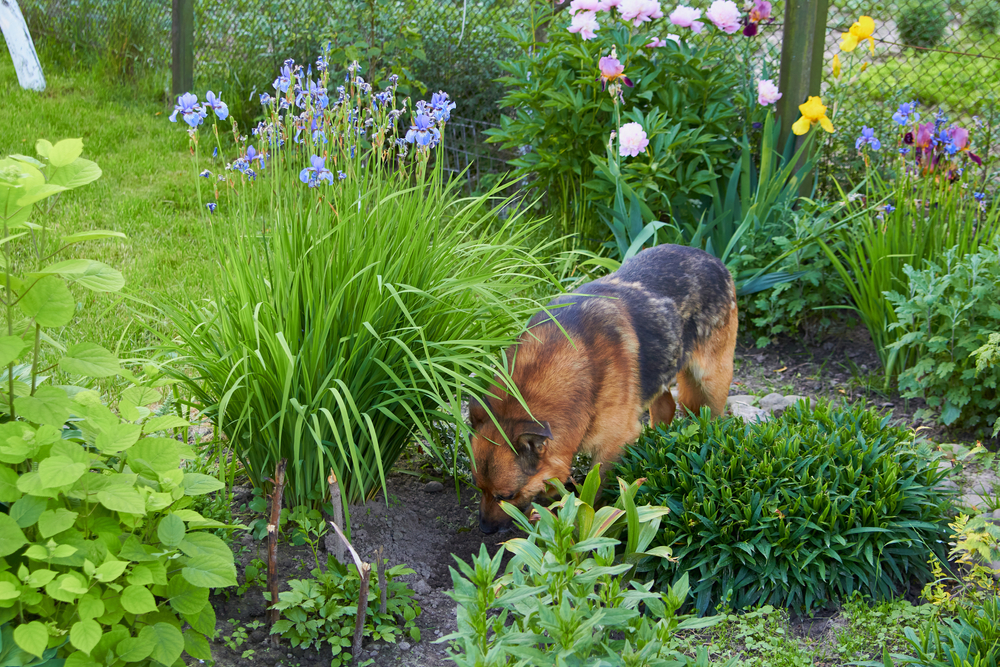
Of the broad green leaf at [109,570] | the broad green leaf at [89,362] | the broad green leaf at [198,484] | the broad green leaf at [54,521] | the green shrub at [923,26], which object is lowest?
the broad green leaf at [109,570]

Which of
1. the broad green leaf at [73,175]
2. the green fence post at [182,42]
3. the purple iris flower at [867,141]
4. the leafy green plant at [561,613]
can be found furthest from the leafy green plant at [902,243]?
the green fence post at [182,42]

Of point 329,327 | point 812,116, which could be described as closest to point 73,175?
point 329,327

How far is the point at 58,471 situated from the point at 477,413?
60.0 inches

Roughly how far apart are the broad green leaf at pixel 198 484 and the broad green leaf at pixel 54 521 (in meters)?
0.32

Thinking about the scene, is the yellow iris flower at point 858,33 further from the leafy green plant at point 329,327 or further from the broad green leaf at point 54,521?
the broad green leaf at point 54,521

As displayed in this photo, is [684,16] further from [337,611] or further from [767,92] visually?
[337,611]

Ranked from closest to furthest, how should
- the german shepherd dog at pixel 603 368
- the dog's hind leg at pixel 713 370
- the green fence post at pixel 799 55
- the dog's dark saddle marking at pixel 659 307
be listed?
the german shepherd dog at pixel 603 368 → the dog's dark saddle marking at pixel 659 307 → the dog's hind leg at pixel 713 370 → the green fence post at pixel 799 55

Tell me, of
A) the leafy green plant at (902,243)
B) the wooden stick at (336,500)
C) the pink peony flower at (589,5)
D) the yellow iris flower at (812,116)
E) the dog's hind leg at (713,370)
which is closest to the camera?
the wooden stick at (336,500)

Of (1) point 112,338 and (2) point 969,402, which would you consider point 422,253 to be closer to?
(1) point 112,338

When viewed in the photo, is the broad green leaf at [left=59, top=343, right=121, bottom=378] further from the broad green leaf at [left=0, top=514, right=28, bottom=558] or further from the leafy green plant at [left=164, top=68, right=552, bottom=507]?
the leafy green plant at [left=164, top=68, right=552, bottom=507]

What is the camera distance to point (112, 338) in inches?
163

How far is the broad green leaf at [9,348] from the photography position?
183 cm

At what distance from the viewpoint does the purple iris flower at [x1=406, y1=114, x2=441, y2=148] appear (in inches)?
124

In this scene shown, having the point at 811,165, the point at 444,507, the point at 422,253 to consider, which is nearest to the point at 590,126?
the point at 811,165
